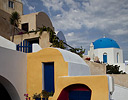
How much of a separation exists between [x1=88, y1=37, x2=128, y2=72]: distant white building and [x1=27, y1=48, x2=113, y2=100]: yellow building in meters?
26.4

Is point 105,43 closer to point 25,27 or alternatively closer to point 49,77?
point 25,27

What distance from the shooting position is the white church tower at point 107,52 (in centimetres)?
3466

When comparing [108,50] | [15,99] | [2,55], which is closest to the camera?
[2,55]

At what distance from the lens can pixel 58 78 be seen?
7.39 m

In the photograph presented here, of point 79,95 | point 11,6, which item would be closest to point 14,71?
point 79,95

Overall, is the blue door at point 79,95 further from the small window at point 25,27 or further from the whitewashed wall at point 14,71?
the small window at point 25,27

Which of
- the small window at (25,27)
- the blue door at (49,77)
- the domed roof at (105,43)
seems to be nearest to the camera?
the blue door at (49,77)

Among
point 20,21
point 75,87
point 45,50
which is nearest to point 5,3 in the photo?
point 20,21

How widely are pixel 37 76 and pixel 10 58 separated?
173 cm

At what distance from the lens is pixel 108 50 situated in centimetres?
3491

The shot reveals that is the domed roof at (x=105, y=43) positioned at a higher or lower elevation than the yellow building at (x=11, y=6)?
lower

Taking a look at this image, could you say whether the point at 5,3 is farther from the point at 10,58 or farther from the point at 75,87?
the point at 75,87

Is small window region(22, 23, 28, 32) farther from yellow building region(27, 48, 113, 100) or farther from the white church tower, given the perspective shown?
the white church tower

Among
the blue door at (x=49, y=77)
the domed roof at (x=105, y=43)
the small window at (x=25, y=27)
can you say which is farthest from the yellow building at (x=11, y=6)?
the domed roof at (x=105, y=43)
